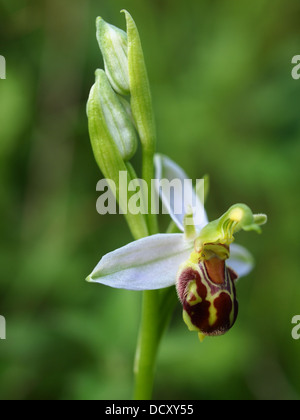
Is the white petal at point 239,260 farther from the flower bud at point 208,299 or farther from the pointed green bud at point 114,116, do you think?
the pointed green bud at point 114,116

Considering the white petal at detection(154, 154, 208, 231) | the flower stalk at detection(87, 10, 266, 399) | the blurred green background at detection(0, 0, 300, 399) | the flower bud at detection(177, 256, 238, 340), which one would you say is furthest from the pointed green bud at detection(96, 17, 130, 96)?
the blurred green background at detection(0, 0, 300, 399)

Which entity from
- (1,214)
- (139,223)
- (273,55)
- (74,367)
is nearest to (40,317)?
(74,367)

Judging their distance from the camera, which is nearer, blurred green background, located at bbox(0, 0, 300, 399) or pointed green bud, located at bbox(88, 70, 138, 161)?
pointed green bud, located at bbox(88, 70, 138, 161)

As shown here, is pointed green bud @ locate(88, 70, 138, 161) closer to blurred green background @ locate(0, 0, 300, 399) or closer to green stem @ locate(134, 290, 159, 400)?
green stem @ locate(134, 290, 159, 400)

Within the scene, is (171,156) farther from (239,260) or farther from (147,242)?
(147,242)

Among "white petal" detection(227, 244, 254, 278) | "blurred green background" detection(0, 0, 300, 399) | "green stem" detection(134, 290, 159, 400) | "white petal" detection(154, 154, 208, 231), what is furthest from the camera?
"blurred green background" detection(0, 0, 300, 399)

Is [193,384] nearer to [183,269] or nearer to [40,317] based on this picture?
[40,317]

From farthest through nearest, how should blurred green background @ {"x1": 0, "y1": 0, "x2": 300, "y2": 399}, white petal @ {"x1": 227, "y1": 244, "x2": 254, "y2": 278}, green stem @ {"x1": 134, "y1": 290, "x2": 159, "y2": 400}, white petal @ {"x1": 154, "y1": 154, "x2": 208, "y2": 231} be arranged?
blurred green background @ {"x1": 0, "y1": 0, "x2": 300, "y2": 399}, white petal @ {"x1": 227, "y1": 244, "x2": 254, "y2": 278}, white petal @ {"x1": 154, "y1": 154, "x2": 208, "y2": 231}, green stem @ {"x1": 134, "y1": 290, "x2": 159, "y2": 400}
